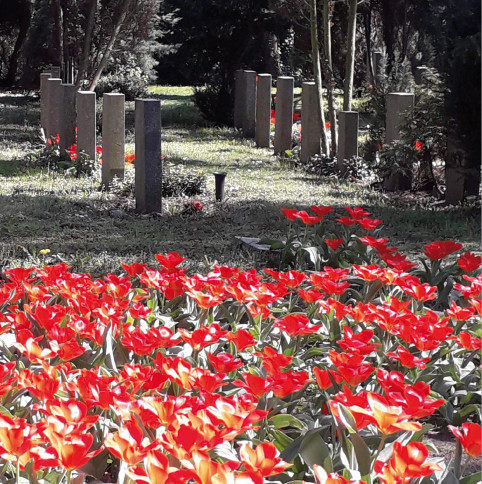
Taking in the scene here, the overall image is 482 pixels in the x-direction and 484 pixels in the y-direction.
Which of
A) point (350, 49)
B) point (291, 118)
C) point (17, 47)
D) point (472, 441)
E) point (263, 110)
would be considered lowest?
point (472, 441)

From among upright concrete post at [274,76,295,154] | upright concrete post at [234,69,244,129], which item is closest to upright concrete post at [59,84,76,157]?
upright concrete post at [274,76,295,154]

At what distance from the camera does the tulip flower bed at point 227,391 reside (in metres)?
1.89

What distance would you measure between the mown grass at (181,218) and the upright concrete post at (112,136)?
0.27 metres

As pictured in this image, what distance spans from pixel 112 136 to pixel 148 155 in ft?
5.19

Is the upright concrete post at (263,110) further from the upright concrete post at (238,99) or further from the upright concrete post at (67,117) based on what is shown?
the upright concrete post at (67,117)

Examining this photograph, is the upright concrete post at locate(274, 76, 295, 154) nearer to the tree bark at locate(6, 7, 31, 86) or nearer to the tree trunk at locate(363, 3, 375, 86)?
the tree trunk at locate(363, 3, 375, 86)

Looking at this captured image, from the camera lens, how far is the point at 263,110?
1442cm

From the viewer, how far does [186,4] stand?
80.7 ft

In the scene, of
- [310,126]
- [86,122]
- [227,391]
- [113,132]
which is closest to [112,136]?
[113,132]

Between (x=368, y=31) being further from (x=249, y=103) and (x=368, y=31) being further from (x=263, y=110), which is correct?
(x=263, y=110)

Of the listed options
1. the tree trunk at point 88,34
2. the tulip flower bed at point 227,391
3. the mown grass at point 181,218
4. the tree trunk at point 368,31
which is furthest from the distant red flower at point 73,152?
the tree trunk at point 368,31

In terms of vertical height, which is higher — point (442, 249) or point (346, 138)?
point (346, 138)

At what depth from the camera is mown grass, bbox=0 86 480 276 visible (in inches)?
258

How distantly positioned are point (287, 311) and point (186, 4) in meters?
21.6
